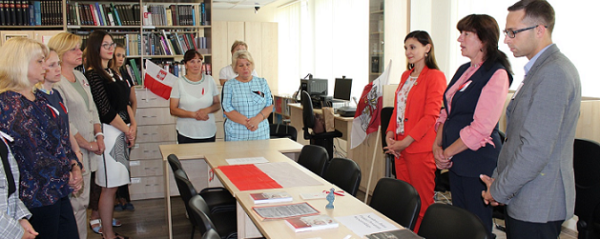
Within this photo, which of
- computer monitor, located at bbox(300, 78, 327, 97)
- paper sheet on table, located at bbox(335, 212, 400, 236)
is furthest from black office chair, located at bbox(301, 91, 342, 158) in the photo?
paper sheet on table, located at bbox(335, 212, 400, 236)

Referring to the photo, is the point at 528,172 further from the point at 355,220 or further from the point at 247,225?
the point at 247,225

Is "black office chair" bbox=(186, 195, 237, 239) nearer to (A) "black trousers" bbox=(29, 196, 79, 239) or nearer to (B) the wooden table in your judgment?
(B) the wooden table

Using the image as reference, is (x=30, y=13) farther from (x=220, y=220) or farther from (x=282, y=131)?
(x=220, y=220)

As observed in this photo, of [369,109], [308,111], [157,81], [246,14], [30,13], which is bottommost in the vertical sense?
[308,111]

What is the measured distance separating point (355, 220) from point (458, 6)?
365cm

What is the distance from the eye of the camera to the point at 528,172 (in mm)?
1854

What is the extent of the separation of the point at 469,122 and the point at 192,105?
106 inches

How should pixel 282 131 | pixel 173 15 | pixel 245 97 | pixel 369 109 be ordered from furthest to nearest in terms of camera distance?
pixel 173 15 < pixel 282 131 < pixel 369 109 < pixel 245 97

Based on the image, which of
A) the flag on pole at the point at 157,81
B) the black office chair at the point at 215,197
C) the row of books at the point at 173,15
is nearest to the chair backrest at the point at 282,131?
the flag on pole at the point at 157,81

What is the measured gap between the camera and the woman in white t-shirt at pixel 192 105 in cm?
439

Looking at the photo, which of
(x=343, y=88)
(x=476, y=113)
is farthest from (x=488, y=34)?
(x=343, y=88)

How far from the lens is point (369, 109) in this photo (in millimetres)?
4660

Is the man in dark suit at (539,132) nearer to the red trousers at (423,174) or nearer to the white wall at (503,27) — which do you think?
the red trousers at (423,174)

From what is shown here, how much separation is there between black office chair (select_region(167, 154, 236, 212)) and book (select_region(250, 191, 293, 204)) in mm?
764
